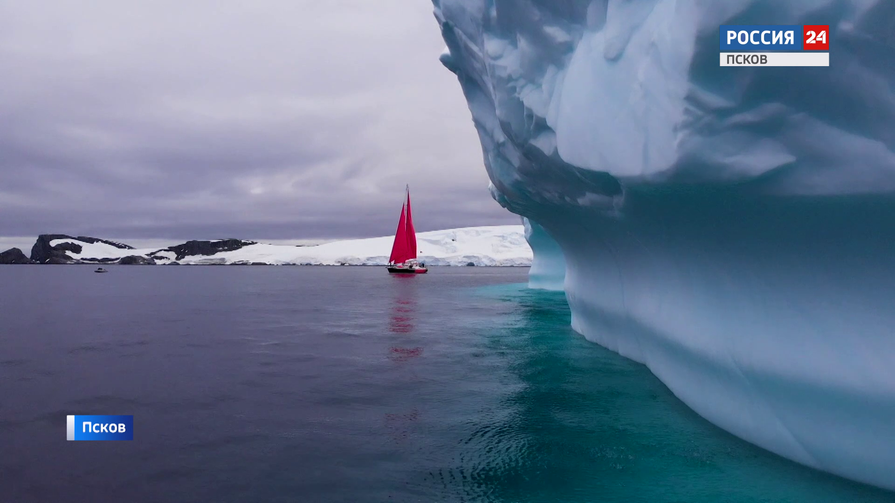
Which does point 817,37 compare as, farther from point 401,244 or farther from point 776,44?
point 401,244

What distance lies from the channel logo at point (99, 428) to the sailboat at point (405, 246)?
36861 mm

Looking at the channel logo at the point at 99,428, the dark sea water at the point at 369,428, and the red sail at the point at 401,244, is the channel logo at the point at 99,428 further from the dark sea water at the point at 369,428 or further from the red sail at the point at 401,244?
the red sail at the point at 401,244

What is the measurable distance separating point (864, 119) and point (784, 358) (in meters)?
2.03

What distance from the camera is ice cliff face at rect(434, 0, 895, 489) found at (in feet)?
11.4

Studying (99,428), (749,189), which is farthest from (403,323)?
(749,189)

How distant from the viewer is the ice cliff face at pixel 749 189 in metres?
3.48

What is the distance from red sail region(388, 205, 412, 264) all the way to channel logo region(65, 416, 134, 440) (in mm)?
37558

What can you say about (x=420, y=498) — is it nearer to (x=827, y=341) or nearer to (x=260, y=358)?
(x=827, y=341)

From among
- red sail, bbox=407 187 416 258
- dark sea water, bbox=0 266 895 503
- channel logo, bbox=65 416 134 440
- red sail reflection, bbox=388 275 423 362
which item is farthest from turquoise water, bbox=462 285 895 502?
red sail, bbox=407 187 416 258

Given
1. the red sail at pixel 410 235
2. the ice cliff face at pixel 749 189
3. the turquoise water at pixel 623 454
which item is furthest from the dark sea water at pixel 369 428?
the red sail at pixel 410 235

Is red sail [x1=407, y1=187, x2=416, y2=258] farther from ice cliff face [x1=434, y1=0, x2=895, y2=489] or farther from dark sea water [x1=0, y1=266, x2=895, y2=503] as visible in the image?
ice cliff face [x1=434, y1=0, x2=895, y2=489]

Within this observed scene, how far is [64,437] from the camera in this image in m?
6.20

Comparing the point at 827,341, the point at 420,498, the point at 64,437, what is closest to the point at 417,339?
the point at 64,437

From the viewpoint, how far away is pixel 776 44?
11.2 feet
